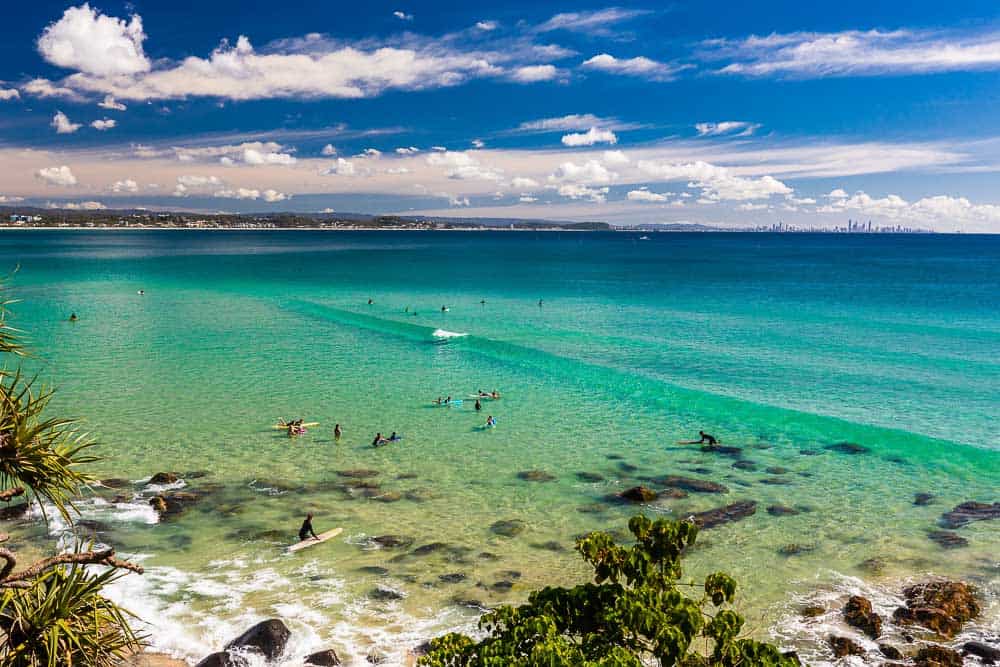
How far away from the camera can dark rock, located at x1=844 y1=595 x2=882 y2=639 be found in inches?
752

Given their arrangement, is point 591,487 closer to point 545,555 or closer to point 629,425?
point 545,555

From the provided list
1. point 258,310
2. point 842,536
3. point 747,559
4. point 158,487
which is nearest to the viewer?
point 747,559

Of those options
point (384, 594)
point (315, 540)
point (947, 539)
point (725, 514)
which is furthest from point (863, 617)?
point (315, 540)

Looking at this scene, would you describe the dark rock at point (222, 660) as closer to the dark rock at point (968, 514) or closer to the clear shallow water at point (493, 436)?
the clear shallow water at point (493, 436)

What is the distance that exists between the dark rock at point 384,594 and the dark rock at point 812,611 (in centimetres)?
1161

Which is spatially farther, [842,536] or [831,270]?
[831,270]

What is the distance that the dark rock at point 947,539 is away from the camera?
79.6ft

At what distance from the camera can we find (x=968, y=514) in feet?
88.4

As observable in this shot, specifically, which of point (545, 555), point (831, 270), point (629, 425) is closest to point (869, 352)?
point (629, 425)

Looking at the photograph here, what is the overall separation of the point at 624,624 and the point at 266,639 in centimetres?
1141

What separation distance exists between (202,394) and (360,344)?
18.8m

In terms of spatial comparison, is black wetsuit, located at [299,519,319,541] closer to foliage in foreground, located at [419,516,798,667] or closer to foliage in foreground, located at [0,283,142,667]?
foliage in foreground, located at [0,283,142,667]

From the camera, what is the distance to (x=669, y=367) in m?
51.7

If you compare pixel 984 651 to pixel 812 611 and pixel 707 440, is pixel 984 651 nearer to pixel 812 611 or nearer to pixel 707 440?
pixel 812 611
